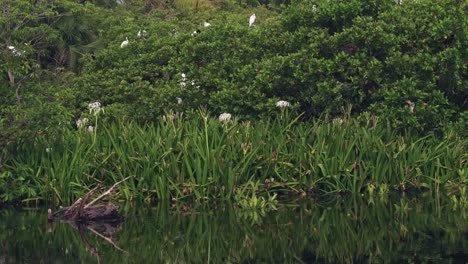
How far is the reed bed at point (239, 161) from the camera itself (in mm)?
13680

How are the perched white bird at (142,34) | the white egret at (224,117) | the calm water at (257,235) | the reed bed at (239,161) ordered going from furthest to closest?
the perched white bird at (142,34) < the white egret at (224,117) < the reed bed at (239,161) < the calm water at (257,235)

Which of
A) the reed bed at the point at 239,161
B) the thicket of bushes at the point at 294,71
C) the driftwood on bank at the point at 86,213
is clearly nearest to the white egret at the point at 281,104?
the thicket of bushes at the point at 294,71

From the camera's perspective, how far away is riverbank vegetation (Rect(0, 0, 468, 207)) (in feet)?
45.1

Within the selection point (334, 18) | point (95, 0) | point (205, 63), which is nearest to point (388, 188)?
point (334, 18)

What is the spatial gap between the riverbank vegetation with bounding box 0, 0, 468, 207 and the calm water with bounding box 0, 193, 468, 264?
606mm

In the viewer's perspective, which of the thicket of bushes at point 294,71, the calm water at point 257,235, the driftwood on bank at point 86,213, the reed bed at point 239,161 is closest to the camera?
the calm water at point 257,235

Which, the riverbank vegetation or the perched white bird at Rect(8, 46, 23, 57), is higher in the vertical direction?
the perched white bird at Rect(8, 46, 23, 57)

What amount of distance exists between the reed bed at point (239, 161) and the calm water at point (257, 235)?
51 cm

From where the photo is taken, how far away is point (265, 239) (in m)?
10.9

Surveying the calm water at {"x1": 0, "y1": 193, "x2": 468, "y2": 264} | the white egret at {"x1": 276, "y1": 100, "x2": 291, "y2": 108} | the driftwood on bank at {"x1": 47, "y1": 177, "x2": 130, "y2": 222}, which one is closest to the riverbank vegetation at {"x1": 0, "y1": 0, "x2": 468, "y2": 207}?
the white egret at {"x1": 276, "y1": 100, "x2": 291, "y2": 108}

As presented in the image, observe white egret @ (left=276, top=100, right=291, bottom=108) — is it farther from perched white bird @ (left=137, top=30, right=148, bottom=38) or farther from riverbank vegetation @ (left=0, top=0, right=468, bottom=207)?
perched white bird @ (left=137, top=30, right=148, bottom=38)

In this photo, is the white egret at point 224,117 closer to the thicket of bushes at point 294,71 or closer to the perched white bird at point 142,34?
the thicket of bushes at point 294,71

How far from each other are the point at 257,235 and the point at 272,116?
4.56 metres

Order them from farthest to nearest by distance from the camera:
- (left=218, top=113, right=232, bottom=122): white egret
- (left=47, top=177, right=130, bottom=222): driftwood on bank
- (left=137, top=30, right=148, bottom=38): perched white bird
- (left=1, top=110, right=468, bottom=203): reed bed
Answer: (left=137, top=30, right=148, bottom=38): perched white bird → (left=218, top=113, right=232, bottom=122): white egret → (left=1, top=110, right=468, bottom=203): reed bed → (left=47, top=177, right=130, bottom=222): driftwood on bank
